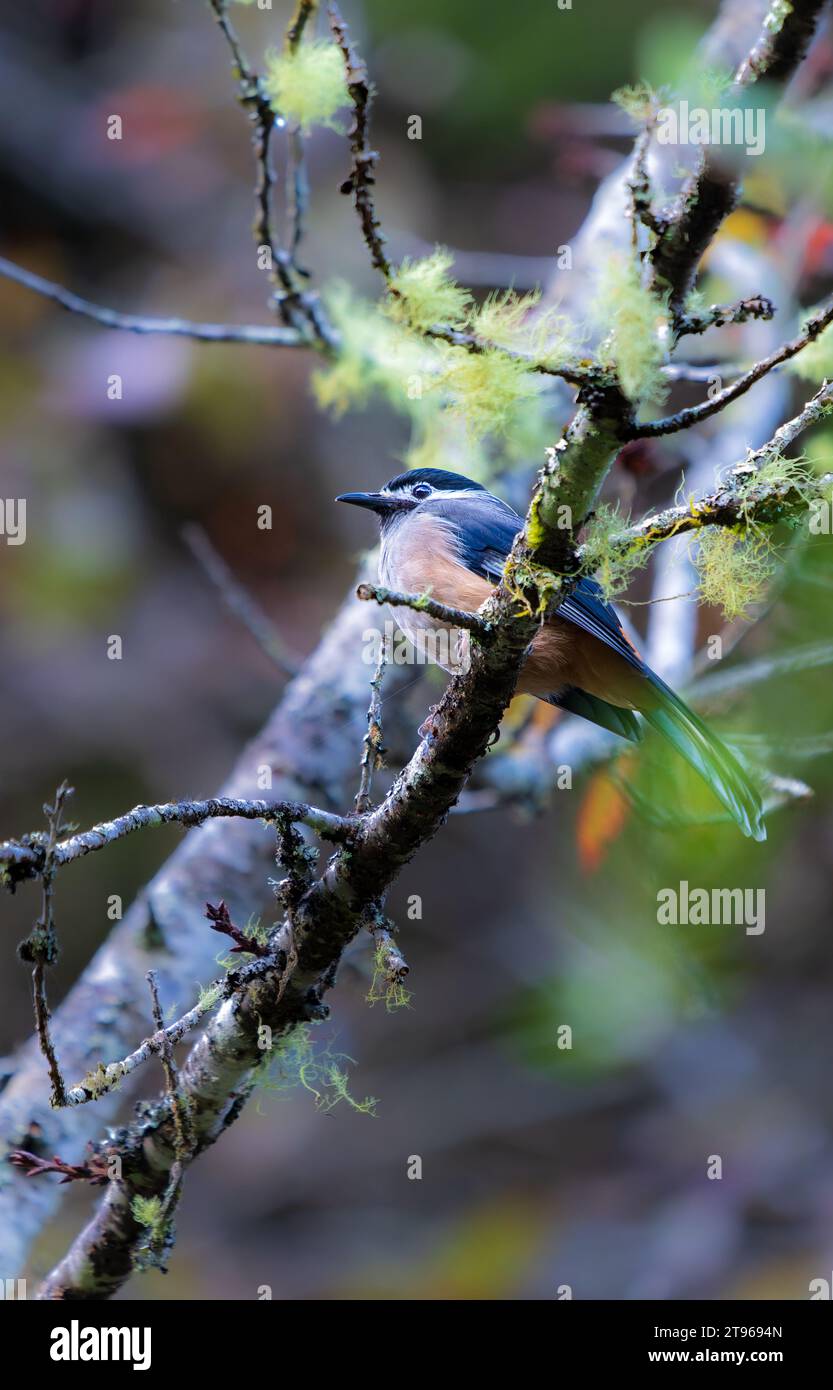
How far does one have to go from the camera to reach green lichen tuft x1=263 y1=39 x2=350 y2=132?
2.84 m

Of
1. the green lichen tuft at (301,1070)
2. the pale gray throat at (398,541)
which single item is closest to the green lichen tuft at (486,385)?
the green lichen tuft at (301,1070)

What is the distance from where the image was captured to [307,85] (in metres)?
2.83

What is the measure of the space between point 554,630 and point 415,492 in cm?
83

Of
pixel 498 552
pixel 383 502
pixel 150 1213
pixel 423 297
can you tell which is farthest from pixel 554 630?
pixel 150 1213

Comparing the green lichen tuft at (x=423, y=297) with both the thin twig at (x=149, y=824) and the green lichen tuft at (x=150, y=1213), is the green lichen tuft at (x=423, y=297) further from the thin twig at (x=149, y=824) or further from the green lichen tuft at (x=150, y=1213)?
the green lichen tuft at (x=150, y=1213)

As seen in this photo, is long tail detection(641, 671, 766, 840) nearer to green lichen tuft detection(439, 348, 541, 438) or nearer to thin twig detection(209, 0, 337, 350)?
green lichen tuft detection(439, 348, 541, 438)

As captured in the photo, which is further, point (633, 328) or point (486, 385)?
point (486, 385)

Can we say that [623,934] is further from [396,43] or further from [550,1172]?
[396,43]

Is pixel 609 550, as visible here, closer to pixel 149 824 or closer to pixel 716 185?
pixel 716 185

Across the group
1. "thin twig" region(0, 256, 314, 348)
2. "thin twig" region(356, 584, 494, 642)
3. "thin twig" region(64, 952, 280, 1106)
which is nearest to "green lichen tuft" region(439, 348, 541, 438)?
"thin twig" region(356, 584, 494, 642)

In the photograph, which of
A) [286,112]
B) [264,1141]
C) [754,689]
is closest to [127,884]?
[264,1141]

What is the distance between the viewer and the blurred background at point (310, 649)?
5727 millimetres

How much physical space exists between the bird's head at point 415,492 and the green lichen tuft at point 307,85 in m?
1.07

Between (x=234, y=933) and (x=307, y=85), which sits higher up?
(x=307, y=85)
